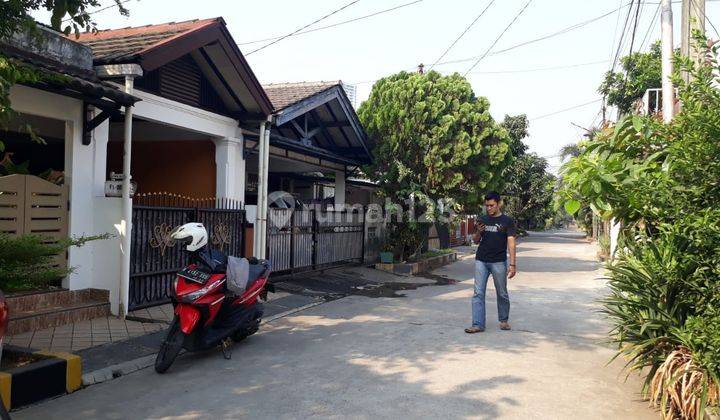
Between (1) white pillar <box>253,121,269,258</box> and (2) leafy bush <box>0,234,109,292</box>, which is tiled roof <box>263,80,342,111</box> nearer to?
(1) white pillar <box>253,121,269,258</box>

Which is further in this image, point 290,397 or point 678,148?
point 290,397

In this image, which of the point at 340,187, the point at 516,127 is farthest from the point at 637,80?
the point at 340,187

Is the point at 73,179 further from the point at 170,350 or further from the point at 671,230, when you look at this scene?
the point at 671,230

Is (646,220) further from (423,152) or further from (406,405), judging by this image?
(423,152)

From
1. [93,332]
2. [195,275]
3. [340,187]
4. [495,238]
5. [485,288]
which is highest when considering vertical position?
[340,187]

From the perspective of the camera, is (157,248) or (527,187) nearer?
(157,248)

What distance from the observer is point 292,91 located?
509 inches

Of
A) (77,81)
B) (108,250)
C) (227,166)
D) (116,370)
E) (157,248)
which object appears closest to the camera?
(116,370)

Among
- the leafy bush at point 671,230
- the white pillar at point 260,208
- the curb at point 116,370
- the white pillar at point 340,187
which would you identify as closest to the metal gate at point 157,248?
the white pillar at point 260,208

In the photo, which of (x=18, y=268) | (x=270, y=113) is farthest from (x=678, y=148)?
(x=270, y=113)

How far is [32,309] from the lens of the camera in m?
6.18

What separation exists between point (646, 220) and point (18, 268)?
530 centimetres

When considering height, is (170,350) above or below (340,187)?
below

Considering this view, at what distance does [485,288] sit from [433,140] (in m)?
7.28
